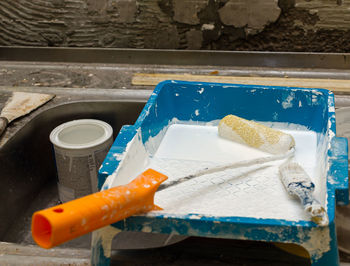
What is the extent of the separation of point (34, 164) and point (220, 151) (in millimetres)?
719

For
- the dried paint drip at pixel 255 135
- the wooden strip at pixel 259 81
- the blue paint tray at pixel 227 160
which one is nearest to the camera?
the blue paint tray at pixel 227 160

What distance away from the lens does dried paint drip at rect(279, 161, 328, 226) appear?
0.61 m

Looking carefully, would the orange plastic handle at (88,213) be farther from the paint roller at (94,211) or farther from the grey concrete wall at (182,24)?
the grey concrete wall at (182,24)

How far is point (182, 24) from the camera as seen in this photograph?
5.20 ft

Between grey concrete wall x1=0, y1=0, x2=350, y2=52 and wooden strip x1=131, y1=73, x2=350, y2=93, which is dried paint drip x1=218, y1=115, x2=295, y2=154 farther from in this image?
grey concrete wall x1=0, y1=0, x2=350, y2=52

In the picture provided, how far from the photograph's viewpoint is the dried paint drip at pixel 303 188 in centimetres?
61

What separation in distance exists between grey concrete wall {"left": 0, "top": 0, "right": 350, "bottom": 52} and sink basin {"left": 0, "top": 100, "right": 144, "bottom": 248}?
15.9 inches

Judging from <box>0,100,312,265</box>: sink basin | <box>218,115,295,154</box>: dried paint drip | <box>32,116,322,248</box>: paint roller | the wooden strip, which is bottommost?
<box>0,100,312,265</box>: sink basin

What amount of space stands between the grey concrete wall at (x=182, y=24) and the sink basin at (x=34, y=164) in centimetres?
40

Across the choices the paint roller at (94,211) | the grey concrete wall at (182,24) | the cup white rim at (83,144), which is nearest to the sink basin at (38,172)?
the cup white rim at (83,144)

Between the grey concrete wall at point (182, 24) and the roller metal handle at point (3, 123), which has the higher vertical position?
the grey concrete wall at point (182, 24)

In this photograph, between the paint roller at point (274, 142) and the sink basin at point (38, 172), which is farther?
the sink basin at point (38, 172)

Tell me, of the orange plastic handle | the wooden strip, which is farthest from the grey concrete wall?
the orange plastic handle

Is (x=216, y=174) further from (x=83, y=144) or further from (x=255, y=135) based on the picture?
(x=83, y=144)
